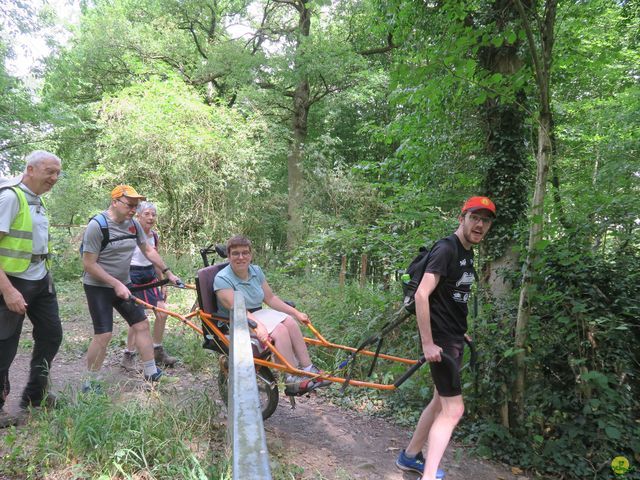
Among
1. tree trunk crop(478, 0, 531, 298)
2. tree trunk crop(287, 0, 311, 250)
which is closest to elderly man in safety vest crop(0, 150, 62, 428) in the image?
tree trunk crop(478, 0, 531, 298)

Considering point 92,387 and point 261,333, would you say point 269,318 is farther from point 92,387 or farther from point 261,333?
point 92,387

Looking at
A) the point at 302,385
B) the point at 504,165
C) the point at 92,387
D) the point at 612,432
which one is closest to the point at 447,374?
the point at 302,385

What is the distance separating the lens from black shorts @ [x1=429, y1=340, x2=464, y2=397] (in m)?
2.96

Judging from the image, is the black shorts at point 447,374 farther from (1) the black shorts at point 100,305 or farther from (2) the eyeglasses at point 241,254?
(1) the black shorts at point 100,305

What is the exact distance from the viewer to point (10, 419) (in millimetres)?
3277

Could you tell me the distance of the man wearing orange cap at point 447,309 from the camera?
2.88 m

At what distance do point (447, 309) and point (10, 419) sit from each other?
3.35 metres

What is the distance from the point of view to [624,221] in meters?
3.96

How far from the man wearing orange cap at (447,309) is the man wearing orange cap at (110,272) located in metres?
2.76

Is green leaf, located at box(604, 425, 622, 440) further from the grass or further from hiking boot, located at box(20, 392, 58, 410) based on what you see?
hiking boot, located at box(20, 392, 58, 410)

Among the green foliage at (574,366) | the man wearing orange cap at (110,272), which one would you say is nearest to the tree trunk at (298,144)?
the man wearing orange cap at (110,272)

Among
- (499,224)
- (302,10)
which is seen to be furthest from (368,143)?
Result: (499,224)

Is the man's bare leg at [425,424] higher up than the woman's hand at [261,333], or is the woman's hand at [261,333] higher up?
the woman's hand at [261,333]

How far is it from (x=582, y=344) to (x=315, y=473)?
2493 mm
